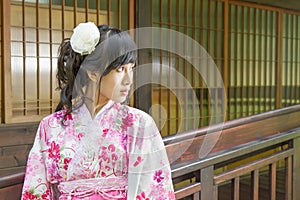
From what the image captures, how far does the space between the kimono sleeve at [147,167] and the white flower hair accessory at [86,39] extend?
0.92ft

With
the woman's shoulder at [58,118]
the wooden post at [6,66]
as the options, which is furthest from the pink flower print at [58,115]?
the wooden post at [6,66]

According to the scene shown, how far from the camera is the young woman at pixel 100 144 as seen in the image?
47.3 inches

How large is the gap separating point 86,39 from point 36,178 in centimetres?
45

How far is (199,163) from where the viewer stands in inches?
57.6

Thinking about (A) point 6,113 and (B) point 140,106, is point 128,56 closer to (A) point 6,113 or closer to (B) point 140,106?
(A) point 6,113

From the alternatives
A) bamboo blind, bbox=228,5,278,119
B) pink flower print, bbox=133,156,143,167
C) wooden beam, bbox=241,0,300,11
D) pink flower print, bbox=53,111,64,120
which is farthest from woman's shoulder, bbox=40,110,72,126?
wooden beam, bbox=241,0,300,11

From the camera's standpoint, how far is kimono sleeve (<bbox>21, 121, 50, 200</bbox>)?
3.85 ft

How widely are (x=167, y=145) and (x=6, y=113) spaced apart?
6.63 feet

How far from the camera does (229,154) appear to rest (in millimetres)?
1566

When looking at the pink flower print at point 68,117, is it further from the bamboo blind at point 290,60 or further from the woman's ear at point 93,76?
the bamboo blind at point 290,60

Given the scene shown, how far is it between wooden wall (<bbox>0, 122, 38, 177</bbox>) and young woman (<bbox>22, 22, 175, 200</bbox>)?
1941 mm

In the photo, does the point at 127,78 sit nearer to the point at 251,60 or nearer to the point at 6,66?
the point at 6,66

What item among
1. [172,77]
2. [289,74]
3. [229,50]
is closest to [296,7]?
[289,74]

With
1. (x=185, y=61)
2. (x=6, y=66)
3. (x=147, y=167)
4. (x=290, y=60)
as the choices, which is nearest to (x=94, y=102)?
(x=147, y=167)
